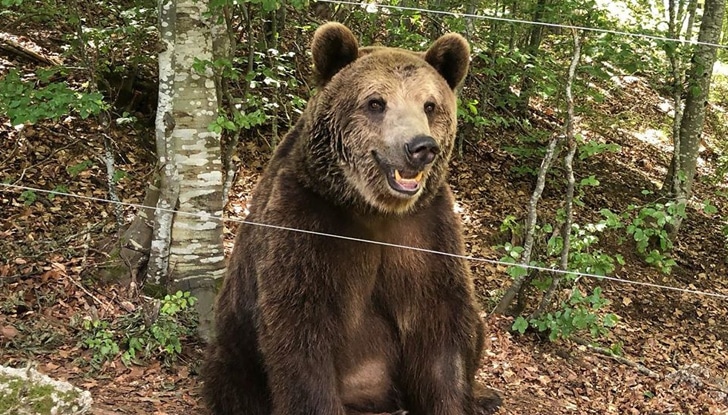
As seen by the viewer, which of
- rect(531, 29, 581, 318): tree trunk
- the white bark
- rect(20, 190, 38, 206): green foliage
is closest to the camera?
the white bark

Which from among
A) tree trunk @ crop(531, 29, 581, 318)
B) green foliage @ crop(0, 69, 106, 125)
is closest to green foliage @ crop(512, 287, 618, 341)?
tree trunk @ crop(531, 29, 581, 318)

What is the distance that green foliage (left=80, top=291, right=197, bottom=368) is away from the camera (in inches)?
176

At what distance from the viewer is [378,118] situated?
311cm

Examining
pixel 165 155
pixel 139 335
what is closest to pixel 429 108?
pixel 165 155

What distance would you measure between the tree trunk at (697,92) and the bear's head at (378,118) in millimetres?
7315

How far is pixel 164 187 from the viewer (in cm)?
509

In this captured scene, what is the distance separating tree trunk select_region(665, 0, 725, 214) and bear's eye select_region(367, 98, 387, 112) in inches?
301

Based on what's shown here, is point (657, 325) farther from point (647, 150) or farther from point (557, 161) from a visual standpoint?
point (647, 150)

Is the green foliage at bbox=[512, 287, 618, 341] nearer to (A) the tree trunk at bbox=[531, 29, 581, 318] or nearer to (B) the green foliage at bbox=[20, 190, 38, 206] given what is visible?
(A) the tree trunk at bbox=[531, 29, 581, 318]

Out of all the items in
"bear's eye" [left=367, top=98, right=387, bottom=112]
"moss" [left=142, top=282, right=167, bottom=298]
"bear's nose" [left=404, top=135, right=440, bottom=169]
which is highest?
"bear's eye" [left=367, top=98, right=387, bottom=112]

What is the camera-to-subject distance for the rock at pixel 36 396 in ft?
8.57

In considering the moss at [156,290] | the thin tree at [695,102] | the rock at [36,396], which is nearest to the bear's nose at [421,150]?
the rock at [36,396]

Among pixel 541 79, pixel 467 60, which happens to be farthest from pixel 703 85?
pixel 467 60

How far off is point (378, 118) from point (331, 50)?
18.6 inches
